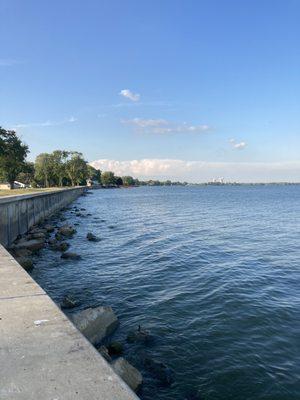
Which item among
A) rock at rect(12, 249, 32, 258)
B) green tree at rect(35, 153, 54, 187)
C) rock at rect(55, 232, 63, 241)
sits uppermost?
green tree at rect(35, 153, 54, 187)

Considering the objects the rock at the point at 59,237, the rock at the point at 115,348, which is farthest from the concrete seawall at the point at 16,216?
the rock at the point at 115,348

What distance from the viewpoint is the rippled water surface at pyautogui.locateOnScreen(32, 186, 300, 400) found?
7949 millimetres

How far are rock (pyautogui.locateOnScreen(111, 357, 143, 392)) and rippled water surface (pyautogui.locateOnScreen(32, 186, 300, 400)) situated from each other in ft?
0.91

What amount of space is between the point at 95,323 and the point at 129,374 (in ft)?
8.31

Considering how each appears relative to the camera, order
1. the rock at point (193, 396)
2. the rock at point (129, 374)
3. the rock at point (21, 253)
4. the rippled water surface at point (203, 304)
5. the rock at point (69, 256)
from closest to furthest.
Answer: the rock at point (129, 374)
the rock at point (193, 396)
the rippled water surface at point (203, 304)
the rock at point (21, 253)
the rock at point (69, 256)

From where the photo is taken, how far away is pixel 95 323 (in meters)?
9.40

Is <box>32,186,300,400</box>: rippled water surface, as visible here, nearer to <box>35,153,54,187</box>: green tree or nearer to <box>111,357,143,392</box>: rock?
<box>111,357,143,392</box>: rock

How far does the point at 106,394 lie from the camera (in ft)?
10.6

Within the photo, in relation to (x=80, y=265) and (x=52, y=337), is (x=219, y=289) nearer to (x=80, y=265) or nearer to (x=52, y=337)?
(x=80, y=265)

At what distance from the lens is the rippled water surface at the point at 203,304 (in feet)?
26.1

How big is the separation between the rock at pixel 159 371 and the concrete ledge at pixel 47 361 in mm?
3440

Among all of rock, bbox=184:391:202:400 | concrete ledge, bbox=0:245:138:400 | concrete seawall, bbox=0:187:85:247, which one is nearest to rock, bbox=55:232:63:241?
concrete seawall, bbox=0:187:85:247

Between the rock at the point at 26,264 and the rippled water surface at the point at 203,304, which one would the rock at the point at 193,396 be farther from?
the rock at the point at 26,264

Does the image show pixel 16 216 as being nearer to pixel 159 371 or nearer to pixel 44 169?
pixel 159 371
